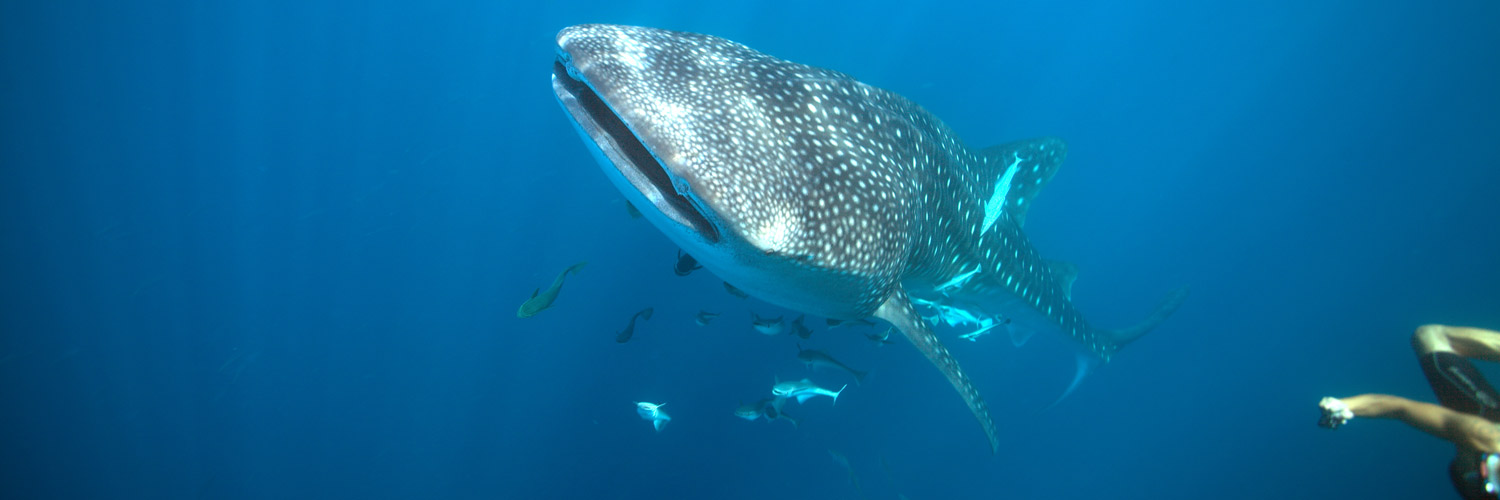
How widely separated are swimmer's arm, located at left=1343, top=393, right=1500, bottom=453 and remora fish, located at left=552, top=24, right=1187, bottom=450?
2.25m

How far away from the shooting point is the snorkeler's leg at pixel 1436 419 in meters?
2.74

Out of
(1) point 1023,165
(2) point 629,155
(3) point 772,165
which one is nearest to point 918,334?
(3) point 772,165

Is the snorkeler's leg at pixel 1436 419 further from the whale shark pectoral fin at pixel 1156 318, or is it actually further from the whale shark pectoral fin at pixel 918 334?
the whale shark pectoral fin at pixel 1156 318

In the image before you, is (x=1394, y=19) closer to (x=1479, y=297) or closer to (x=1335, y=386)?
(x=1479, y=297)

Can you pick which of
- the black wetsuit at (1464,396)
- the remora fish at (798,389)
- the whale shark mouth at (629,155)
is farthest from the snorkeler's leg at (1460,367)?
the whale shark mouth at (629,155)

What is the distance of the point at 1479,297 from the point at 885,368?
2898cm

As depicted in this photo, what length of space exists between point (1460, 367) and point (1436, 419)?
12.5 inches

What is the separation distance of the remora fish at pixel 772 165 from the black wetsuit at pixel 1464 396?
2.43 m

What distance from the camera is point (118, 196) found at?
7781 millimetres

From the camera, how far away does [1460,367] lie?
300 centimetres

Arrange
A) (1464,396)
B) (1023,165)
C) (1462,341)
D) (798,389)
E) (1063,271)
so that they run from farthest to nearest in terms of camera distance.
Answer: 1. (1063,271)
2. (1023,165)
3. (798,389)
4. (1462,341)
5. (1464,396)

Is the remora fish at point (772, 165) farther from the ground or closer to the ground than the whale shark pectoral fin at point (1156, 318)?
farther from the ground

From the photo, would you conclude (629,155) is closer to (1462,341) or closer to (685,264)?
(685,264)

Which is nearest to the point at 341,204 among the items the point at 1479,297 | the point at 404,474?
the point at 404,474
